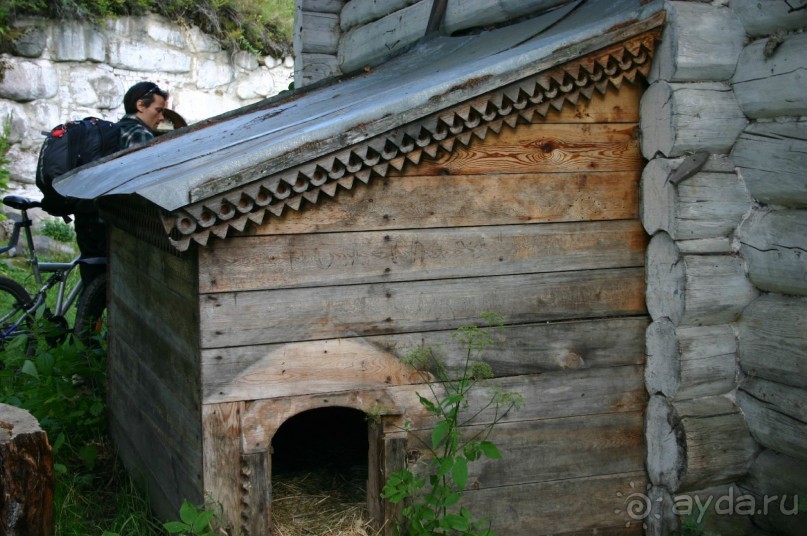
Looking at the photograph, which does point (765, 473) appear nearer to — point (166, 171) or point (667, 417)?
point (667, 417)

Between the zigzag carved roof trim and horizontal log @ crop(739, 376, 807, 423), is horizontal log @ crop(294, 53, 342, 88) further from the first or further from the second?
horizontal log @ crop(739, 376, 807, 423)

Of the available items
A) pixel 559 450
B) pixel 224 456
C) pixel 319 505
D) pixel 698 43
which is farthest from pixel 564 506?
pixel 698 43

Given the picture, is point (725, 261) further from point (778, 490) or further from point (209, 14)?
point (209, 14)

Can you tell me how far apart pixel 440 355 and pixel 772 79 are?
171 centimetres

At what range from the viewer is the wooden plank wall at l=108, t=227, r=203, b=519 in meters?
3.48

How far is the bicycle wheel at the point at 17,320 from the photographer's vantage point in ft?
20.8

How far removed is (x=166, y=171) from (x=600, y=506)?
2.33 meters

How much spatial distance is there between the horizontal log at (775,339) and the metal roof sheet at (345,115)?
1.29 meters

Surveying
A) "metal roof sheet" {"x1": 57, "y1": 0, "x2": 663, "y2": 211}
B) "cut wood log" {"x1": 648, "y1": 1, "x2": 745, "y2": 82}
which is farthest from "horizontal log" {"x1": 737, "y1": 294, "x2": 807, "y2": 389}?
"metal roof sheet" {"x1": 57, "y1": 0, "x2": 663, "y2": 211}

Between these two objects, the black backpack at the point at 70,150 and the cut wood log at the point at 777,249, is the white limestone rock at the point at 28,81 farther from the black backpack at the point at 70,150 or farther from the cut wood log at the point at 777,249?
the cut wood log at the point at 777,249

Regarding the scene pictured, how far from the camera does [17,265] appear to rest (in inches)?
394

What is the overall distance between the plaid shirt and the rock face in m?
4.27

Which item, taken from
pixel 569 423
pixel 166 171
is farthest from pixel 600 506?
pixel 166 171

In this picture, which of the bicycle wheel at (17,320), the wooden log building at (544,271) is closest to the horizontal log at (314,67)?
the bicycle wheel at (17,320)
